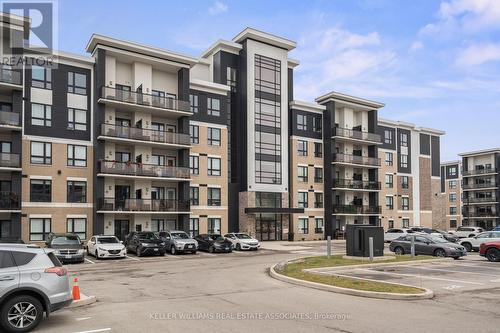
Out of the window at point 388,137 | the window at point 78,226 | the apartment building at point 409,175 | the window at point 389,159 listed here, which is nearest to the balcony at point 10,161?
the window at point 78,226

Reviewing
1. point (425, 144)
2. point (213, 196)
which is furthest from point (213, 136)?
point (425, 144)

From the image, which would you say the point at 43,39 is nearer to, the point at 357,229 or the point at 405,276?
the point at 357,229

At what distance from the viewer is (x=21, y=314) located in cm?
919

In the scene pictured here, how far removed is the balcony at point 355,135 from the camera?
54469 millimetres

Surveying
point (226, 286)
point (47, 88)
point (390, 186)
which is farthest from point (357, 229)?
point (390, 186)

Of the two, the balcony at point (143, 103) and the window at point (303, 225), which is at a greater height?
the balcony at point (143, 103)

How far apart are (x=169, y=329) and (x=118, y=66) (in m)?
34.5

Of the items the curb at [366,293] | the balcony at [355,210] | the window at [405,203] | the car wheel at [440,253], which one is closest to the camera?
the curb at [366,293]

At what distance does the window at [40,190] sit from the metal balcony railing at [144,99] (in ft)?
26.7

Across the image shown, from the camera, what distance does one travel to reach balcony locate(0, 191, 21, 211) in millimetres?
32438

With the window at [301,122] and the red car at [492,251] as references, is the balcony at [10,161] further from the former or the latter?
the red car at [492,251]

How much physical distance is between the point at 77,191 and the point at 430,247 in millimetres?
26364

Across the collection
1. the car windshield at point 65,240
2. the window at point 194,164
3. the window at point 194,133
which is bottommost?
the car windshield at point 65,240

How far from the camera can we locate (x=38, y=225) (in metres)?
34.9
